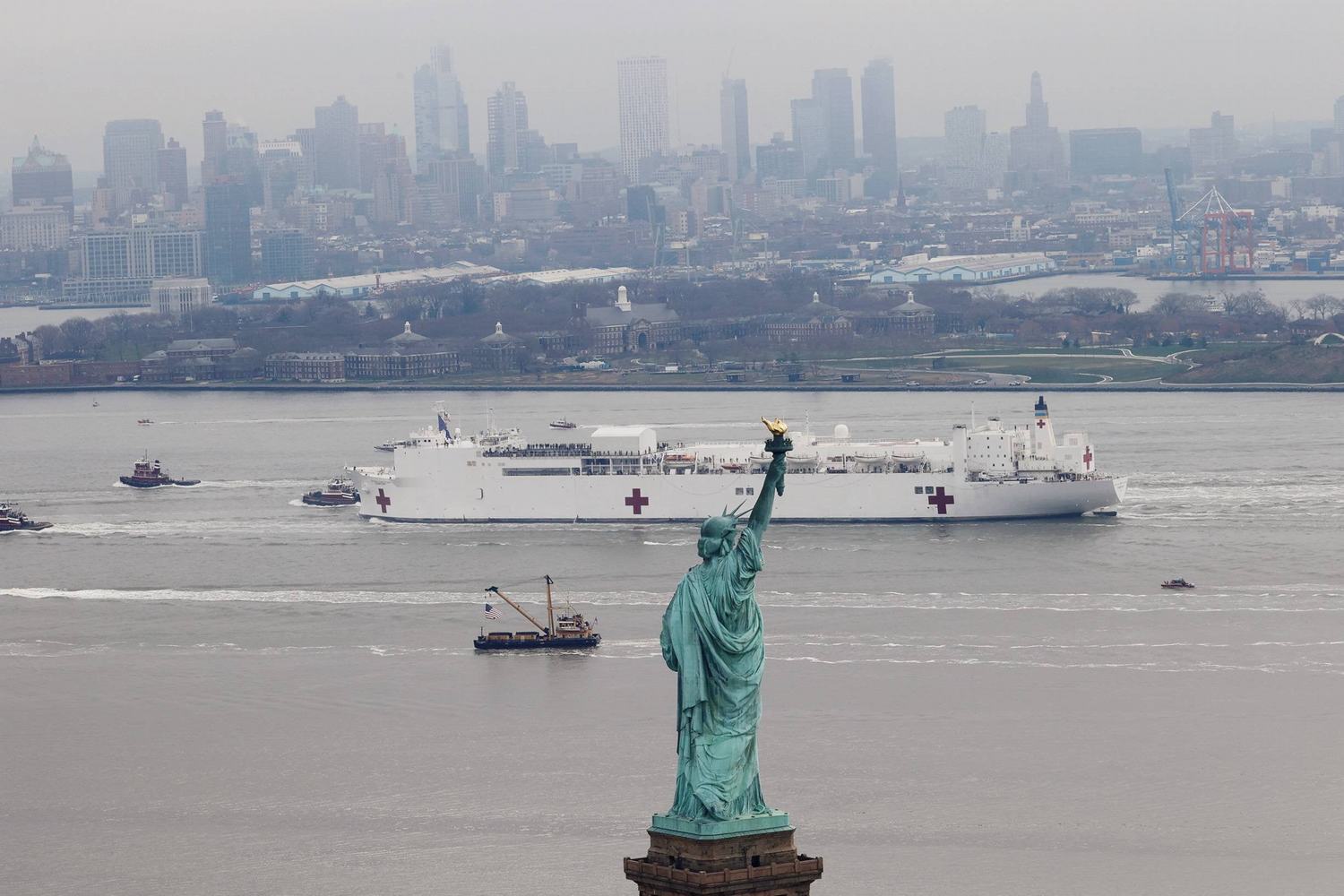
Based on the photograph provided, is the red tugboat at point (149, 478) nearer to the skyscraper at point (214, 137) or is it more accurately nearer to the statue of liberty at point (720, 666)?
the statue of liberty at point (720, 666)

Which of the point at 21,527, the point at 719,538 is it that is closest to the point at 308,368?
the point at 21,527

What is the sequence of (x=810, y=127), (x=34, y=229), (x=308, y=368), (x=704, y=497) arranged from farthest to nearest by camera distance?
(x=810, y=127), (x=34, y=229), (x=308, y=368), (x=704, y=497)

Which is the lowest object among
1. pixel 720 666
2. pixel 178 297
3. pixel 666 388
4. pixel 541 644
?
pixel 541 644

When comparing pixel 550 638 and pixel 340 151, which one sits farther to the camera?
pixel 340 151

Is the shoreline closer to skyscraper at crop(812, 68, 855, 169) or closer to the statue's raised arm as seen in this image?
the statue's raised arm

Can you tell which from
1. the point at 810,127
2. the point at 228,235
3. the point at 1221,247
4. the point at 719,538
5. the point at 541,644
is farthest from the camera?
the point at 810,127

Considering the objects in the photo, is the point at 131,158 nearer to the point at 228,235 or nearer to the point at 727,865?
the point at 228,235

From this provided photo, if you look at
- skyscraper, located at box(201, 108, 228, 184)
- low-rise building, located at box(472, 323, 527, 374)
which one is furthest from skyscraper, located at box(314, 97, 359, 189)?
low-rise building, located at box(472, 323, 527, 374)

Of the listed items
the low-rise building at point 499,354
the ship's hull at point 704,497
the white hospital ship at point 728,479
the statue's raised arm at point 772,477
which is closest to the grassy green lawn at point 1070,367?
the low-rise building at point 499,354
